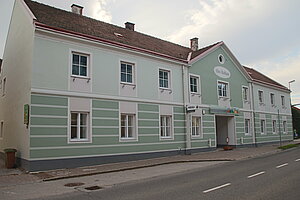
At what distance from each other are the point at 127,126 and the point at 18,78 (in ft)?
20.7

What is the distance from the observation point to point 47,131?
11609 mm

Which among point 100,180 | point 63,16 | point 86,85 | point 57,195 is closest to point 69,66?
point 86,85

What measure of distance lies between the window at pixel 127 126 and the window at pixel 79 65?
10.6 ft

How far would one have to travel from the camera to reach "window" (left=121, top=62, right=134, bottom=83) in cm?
1505

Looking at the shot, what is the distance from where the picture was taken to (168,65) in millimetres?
17438

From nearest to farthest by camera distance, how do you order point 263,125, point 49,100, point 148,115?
point 49,100 < point 148,115 < point 263,125

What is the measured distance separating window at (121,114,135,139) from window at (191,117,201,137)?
5.13 metres

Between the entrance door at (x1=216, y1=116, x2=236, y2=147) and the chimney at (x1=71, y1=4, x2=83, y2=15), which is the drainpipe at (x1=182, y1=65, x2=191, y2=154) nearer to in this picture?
the entrance door at (x1=216, y1=116, x2=236, y2=147)

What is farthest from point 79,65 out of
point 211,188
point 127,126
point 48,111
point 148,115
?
point 211,188

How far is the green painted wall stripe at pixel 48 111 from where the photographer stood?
1141 cm

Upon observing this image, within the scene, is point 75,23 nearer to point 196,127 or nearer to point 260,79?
point 196,127

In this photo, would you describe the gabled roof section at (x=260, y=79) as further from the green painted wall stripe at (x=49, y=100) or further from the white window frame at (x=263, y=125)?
the green painted wall stripe at (x=49, y=100)

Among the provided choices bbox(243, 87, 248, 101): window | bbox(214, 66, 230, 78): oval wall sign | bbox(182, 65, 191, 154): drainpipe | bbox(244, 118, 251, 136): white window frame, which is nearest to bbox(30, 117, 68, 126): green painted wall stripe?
bbox(182, 65, 191, 154): drainpipe

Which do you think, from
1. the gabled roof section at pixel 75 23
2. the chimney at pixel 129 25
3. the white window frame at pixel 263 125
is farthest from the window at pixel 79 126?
the white window frame at pixel 263 125
